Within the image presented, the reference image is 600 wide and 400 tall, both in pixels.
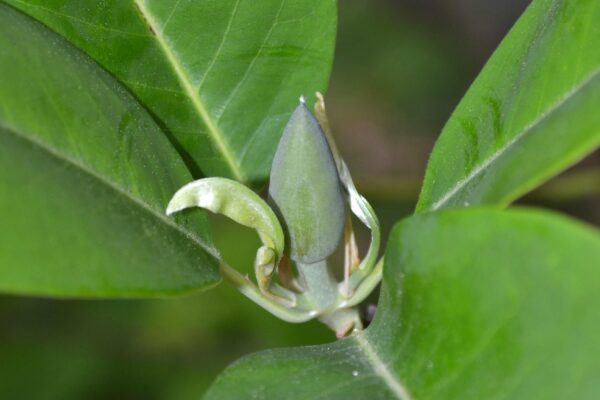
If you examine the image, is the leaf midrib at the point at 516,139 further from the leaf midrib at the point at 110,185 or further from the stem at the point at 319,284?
the leaf midrib at the point at 110,185

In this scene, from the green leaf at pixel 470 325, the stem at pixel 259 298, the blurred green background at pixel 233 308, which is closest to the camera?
the green leaf at pixel 470 325

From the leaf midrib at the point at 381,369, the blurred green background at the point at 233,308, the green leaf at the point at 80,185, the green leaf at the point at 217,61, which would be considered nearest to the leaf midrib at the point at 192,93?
the green leaf at the point at 217,61

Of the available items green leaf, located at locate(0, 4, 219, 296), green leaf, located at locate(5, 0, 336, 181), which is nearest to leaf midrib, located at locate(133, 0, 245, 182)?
green leaf, located at locate(5, 0, 336, 181)

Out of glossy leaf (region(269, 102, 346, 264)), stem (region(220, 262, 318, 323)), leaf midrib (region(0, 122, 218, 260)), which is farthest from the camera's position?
stem (region(220, 262, 318, 323))

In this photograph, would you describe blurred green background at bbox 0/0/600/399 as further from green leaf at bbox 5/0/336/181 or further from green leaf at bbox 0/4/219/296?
green leaf at bbox 0/4/219/296

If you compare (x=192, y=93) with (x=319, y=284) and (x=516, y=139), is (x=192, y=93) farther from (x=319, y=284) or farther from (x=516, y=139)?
(x=516, y=139)
